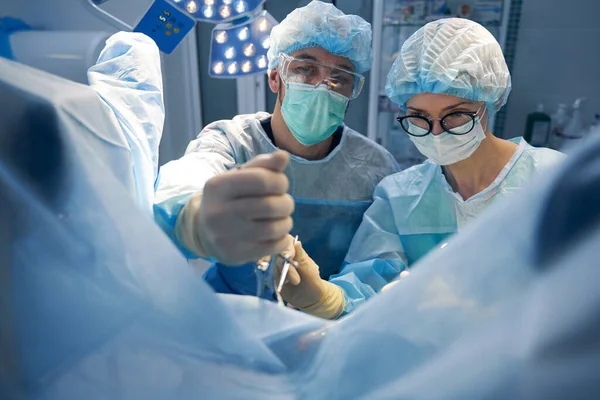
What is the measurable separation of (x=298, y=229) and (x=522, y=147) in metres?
0.64

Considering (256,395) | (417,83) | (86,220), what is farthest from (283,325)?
(417,83)

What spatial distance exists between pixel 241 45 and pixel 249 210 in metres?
0.83

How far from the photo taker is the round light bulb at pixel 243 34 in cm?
123

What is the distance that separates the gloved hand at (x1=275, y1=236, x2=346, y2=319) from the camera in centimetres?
84

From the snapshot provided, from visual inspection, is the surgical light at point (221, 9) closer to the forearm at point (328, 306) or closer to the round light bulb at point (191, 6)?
the round light bulb at point (191, 6)

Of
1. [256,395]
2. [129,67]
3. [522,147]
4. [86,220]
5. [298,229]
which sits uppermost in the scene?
[129,67]

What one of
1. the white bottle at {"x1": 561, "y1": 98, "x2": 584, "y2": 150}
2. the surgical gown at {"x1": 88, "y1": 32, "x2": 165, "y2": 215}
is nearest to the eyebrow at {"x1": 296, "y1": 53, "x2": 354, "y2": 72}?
the surgical gown at {"x1": 88, "y1": 32, "x2": 165, "y2": 215}

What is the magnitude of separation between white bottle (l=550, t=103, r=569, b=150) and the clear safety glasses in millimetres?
1615

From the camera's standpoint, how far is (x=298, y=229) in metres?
1.31

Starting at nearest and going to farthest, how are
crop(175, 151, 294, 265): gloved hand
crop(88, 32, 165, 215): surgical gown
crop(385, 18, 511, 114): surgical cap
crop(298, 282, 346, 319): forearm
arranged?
crop(175, 151, 294, 265): gloved hand → crop(88, 32, 165, 215): surgical gown → crop(298, 282, 346, 319): forearm → crop(385, 18, 511, 114): surgical cap

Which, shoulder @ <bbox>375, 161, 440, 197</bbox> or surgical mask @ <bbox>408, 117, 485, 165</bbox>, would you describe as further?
shoulder @ <bbox>375, 161, 440, 197</bbox>

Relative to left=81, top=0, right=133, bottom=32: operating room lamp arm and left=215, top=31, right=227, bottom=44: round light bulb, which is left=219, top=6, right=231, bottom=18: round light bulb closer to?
left=215, top=31, right=227, bottom=44: round light bulb

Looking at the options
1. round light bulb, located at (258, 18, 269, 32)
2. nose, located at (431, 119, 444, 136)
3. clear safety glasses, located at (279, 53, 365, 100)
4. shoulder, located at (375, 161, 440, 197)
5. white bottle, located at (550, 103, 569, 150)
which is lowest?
white bottle, located at (550, 103, 569, 150)

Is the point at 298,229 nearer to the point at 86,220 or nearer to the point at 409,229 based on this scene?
the point at 409,229
